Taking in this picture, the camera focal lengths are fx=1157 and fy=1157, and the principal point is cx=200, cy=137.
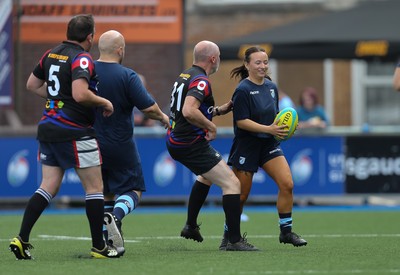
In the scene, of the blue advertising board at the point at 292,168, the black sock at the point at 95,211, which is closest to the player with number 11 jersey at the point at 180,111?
the black sock at the point at 95,211

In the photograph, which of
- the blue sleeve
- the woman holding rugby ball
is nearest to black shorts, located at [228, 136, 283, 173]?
the woman holding rugby ball

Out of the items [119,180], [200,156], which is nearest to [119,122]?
[119,180]

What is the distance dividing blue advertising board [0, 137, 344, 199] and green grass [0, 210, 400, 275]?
185 centimetres

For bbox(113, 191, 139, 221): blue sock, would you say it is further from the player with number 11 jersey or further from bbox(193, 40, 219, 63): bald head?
bbox(193, 40, 219, 63): bald head

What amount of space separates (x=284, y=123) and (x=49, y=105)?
2.36m

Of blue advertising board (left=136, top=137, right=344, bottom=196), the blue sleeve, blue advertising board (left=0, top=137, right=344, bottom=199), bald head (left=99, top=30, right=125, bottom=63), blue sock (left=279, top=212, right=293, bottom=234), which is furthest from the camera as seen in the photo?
blue advertising board (left=136, top=137, right=344, bottom=196)

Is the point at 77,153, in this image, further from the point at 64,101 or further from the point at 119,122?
the point at 119,122

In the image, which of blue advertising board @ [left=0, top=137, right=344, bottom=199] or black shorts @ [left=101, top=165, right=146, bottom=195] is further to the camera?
blue advertising board @ [left=0, top=137, right=344, bottom=199]

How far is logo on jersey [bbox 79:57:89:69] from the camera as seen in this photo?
9.84m

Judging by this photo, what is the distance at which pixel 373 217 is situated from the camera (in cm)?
1620

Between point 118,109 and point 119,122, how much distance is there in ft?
0.41

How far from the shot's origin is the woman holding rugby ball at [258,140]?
11.3 m

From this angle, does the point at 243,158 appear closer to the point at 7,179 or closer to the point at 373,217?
the point at 373,217

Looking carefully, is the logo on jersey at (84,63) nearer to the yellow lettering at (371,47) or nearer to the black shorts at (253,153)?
the black shorts at (253,153)
